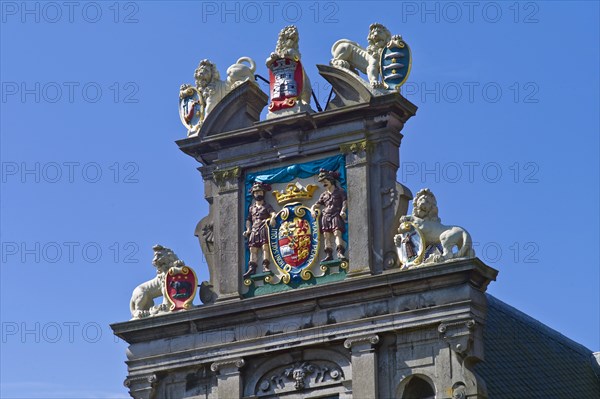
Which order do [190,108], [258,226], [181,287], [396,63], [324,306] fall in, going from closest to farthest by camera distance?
[324,306] → [396,63] → [258,226] → [181,287] → [190,108]

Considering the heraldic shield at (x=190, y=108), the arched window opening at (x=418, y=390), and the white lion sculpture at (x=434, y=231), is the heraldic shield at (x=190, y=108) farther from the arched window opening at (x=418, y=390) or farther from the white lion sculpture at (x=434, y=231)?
the arched window opening at (x=418, y=390)

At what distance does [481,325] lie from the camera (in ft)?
170

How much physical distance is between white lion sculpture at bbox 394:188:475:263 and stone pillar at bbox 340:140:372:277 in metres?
1.03

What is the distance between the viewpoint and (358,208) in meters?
54.0

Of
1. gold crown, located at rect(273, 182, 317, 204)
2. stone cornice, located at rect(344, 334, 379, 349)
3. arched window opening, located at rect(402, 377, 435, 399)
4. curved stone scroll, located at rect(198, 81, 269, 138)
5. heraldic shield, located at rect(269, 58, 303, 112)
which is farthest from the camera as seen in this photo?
curved stone scroll, located at rect(198, 81, 269, 138)

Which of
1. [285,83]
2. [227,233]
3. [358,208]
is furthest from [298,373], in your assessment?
[285,83]

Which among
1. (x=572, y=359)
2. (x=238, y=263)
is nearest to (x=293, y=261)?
(x=238, y=263)

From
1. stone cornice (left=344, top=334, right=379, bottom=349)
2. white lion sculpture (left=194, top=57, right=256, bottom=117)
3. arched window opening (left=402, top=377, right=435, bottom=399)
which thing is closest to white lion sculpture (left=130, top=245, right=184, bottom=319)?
white lion sculpture (left=194, top=57, right=256, bottom=117)

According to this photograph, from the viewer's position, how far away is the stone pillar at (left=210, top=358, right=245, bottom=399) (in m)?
54.1

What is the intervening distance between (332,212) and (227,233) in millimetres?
3394

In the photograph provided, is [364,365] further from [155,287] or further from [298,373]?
[155,287]

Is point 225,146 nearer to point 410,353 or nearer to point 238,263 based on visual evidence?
point 238,263

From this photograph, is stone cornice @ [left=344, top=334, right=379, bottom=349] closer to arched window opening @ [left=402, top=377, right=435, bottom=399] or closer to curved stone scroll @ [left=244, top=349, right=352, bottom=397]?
curved stone scroll @ [left=244, top=349, right=352, bottom=397]

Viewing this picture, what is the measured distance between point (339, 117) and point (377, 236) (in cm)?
350
